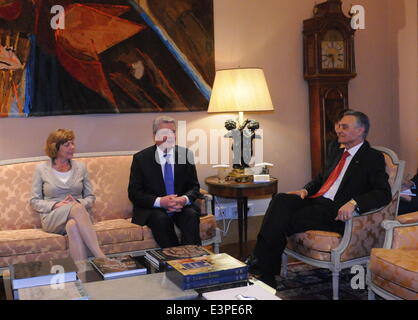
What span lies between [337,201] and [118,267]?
1.55 meters

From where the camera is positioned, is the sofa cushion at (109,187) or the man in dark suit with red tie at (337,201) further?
the sofa cushion at (109,187)

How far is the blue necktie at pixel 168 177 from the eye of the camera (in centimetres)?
359

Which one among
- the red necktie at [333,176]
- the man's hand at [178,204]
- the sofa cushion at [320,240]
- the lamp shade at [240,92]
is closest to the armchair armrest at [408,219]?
the sofa cushion at [320,240]

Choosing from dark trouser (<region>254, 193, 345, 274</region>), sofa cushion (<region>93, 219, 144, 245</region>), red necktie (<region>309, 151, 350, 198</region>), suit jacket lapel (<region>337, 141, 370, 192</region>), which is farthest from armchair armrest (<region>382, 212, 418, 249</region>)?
sofa cushion (<region>93, 219, 144, 245</region>)

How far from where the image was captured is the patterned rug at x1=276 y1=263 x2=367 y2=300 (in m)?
3.10

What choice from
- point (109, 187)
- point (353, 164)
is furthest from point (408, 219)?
point (109, 187)

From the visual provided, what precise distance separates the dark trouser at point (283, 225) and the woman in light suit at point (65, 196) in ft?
3.24

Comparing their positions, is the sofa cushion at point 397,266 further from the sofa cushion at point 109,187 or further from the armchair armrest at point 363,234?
the sofa cushion at point 109,187

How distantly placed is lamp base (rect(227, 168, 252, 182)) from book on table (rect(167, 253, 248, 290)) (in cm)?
164

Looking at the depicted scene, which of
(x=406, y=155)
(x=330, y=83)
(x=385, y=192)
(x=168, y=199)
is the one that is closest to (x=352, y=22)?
(x=330, y=83)

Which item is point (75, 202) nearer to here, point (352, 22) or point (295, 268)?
point (295, 268)

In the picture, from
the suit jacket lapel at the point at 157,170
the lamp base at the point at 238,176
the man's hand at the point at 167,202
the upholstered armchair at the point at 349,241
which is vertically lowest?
the upholstered armchair at the point at 349,241

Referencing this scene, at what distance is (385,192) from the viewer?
10.2 ft
